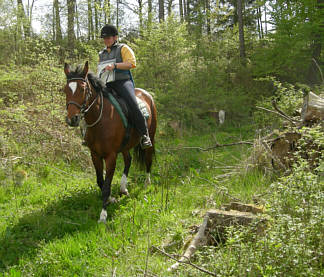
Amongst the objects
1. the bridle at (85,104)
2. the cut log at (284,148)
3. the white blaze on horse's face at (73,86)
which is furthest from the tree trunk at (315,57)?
the white blaze on horse's face at (73,86)

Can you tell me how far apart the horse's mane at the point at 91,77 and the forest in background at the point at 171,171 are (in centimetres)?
183

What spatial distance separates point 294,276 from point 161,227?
2054 mm

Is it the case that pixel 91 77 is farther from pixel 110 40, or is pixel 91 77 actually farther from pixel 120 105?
pixel 110 40

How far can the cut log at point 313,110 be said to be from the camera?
5.41 metres

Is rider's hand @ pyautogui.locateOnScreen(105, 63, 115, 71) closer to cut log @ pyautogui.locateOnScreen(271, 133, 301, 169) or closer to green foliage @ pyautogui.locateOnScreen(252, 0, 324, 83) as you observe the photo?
cut log @ pyautogui.locateOnScreen(271, 133, 301, 169)

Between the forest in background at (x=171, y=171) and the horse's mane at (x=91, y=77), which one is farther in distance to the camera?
the horse's mane at (x=91, y=77)

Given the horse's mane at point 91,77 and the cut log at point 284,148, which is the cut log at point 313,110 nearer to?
the cut log at point 284,148

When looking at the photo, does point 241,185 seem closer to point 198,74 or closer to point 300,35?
point 198,74

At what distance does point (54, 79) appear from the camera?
8.46m

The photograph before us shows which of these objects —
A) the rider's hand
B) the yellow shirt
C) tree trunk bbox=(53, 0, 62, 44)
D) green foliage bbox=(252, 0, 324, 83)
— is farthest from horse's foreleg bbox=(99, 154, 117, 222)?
tree trunk bbox=(53, 0, 62, 44)

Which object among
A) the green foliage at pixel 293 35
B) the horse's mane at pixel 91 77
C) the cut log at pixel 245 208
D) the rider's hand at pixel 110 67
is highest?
the green foliage at pixel 293 35

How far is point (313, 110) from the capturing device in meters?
5.47

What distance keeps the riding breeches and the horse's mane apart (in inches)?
18.7

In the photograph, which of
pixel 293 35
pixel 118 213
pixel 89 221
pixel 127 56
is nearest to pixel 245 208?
pixel 118 213
